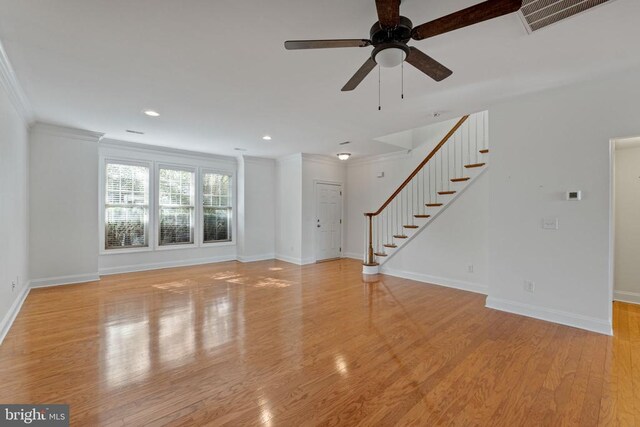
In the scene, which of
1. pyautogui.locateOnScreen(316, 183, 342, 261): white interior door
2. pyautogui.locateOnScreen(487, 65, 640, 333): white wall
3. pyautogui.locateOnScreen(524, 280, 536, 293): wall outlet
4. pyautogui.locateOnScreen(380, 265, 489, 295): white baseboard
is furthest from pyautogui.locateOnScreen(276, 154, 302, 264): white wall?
pyautogui.locateOnScreen(524, 280, 536, 293): wall outlet

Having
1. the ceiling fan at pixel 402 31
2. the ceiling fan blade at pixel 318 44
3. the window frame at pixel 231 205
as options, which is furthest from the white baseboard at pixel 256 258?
the ceiling fan blade at pixel 318 44

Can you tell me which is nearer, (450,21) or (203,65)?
(450,21)

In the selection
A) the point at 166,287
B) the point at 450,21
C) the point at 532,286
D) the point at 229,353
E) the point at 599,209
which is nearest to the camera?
the point at 450,21

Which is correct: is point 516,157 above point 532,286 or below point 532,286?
above

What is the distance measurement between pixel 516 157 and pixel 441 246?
1.94m

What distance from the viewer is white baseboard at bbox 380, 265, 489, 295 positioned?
457 centimetres

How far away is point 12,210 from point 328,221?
5713mm

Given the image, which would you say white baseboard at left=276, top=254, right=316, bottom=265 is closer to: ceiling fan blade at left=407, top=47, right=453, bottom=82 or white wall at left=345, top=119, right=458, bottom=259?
white wall at left=345, top=119, right=458, bottom=259

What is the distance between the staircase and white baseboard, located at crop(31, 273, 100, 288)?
16.8 feet

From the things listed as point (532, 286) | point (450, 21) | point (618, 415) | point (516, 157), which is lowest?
point (618, 415)

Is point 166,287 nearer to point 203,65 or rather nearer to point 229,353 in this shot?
point 229,353

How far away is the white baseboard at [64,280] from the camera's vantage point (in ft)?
15.5

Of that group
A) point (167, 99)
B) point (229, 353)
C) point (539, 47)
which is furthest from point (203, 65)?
point (539, 47)

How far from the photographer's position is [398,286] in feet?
16.1
